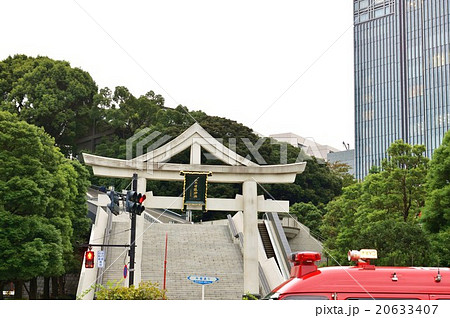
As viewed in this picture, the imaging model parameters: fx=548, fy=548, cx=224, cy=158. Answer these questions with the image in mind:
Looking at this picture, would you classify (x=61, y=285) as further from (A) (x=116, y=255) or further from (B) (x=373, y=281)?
(B) (x=373, y=281)

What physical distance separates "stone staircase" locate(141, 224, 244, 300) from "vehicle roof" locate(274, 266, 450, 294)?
1808cm

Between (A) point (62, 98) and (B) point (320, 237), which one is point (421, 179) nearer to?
(B) point (320, 237)

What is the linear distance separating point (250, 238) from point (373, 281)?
18463 millimetres

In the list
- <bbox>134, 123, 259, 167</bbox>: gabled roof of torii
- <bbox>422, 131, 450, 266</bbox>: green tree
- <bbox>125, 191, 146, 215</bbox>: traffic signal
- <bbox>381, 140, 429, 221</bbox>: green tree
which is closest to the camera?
<bbox>125, 191, 146, 215</bbox>: traffic signal

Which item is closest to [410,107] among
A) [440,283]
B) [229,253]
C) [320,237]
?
[320,237]

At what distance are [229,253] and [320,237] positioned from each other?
12.7 meters

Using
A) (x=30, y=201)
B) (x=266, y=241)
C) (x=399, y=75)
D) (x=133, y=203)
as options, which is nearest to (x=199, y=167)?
(x=30, y=201)

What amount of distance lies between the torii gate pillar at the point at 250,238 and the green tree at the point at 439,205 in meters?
7.45

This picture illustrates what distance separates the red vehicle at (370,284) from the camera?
6.84 meters

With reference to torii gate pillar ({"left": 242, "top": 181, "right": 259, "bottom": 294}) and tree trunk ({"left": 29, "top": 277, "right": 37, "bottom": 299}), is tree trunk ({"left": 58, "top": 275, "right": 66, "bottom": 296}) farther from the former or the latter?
torii gate pillar ({"left": 242, "top": 181, "right": 259, "bottom": 294})

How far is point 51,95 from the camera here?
173 feet

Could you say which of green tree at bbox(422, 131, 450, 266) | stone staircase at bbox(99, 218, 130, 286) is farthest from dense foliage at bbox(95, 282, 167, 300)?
green tree at bbox(422, 131, 450, 266)

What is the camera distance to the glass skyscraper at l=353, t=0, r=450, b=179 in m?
86.2

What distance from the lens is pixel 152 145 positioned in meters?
48.2
